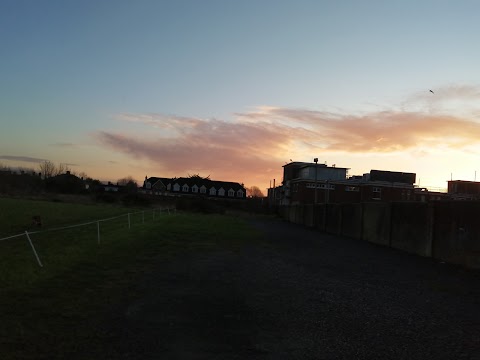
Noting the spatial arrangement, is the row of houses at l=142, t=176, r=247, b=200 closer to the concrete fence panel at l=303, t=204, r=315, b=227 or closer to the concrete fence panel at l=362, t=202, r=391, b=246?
the concrete fence panel at l=303, t=204, r=315, b=227

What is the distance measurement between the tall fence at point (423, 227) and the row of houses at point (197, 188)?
346ft

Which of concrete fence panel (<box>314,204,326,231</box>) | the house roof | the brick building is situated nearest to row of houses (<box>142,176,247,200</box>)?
the house roof

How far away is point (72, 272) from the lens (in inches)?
444

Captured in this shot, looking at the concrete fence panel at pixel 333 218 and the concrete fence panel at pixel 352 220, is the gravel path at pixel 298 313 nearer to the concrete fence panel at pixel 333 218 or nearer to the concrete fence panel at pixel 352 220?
the concrete fence panel at pixel 352 220

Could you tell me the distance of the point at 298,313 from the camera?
802 cm

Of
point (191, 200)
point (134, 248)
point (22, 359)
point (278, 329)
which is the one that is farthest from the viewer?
point (191, 200)

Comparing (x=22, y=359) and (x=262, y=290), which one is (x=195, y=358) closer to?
(x=22, y=359)

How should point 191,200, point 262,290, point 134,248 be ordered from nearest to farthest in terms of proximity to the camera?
point 262,290 < point 134,248 < point 191,200

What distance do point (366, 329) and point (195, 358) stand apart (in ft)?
9.81

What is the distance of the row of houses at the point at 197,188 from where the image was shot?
443 feet

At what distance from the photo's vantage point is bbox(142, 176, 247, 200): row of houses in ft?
443

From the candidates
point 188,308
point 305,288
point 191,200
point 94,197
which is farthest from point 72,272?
point 94,197

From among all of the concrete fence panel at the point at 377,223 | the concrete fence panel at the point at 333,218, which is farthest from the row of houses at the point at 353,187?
the concrete fence panel at the point at 377,223

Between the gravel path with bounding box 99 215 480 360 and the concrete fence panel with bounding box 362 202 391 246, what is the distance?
847 centimetres
